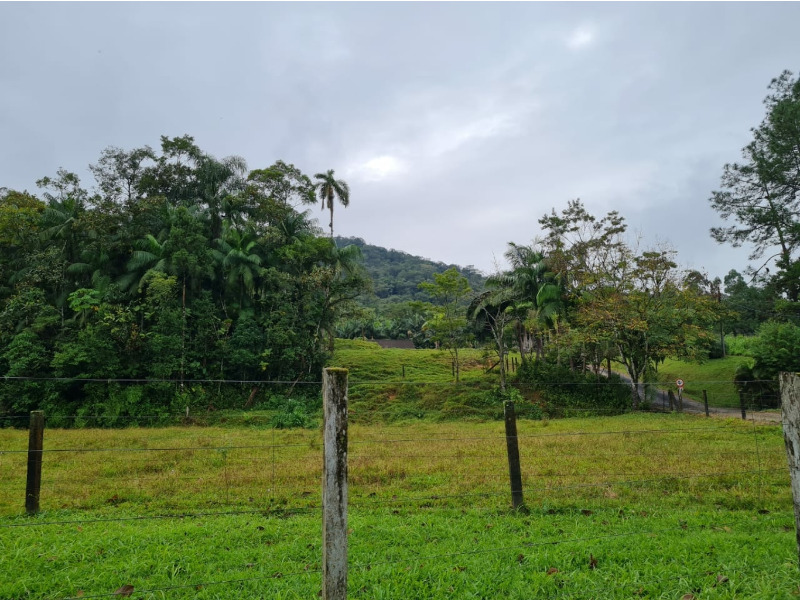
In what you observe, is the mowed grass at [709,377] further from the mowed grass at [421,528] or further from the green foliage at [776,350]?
the mowed grass at [421,528]

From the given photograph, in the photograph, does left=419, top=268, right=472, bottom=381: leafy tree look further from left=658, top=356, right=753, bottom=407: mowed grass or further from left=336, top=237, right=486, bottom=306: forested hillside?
left=336, top=237, right=486, bottom=306: forested hillside

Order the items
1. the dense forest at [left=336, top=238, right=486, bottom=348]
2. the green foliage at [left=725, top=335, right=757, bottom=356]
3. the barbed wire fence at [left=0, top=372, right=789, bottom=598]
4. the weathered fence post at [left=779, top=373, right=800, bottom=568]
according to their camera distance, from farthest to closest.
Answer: the green foliage at [left=725, top=335, right=757, bottom=356] < the dense forest at [left=336, top=238, right=486, bottom=348] < the barbed wire fence at [left=0, top=372, right=789, bottom=598] < the weathered fence post at [left=779, top=373, right=800, bottom=568]

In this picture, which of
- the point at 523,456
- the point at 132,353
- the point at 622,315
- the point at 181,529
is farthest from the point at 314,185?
the point at 181,529

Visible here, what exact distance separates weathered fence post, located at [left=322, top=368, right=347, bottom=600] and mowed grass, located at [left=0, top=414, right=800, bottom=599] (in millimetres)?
1538

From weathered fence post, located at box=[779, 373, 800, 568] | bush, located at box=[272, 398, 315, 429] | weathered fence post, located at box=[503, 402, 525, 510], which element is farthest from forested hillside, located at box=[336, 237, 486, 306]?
weathered fence post, located at box=[779, 373, 800, 568]

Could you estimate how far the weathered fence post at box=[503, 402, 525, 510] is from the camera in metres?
6.23

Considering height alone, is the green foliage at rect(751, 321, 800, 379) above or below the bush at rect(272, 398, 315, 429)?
above

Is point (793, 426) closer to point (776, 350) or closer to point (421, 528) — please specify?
point (421, 528)

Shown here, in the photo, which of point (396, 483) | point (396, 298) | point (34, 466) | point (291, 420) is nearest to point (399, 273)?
point (396, 298)

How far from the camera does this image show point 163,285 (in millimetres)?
23250

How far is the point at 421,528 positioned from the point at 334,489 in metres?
3.44

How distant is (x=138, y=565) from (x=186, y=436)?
34.8 ft

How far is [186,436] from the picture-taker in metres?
14.2

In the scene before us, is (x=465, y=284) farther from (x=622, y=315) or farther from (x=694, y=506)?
(x=694, y=506)
